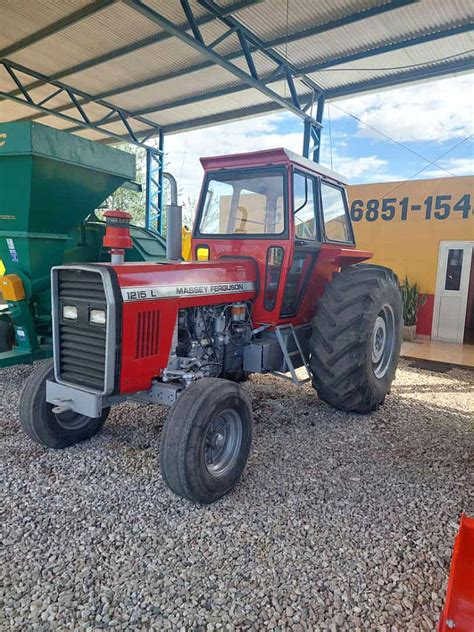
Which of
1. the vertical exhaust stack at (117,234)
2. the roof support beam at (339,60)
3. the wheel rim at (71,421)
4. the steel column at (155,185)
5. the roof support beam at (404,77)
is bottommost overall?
the wheel rim at (71,421)

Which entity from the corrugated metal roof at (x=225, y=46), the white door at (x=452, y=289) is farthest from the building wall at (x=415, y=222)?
the corrugated metal roof at (x=225, y=46)

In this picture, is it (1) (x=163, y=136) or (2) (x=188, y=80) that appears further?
(1) (x=163, y=136)

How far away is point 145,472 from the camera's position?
2963mm

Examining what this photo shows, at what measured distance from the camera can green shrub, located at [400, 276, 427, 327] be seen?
7.64 m

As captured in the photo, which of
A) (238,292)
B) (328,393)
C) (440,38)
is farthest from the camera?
(440,38)

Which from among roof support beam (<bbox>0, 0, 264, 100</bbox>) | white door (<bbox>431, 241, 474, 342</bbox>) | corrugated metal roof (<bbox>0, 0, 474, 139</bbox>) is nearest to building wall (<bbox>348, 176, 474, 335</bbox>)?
white door (<bbox>431, 241, 474, 342</bbox>)

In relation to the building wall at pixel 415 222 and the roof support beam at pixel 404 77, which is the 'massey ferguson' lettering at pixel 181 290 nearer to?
the roof support beam at pixel 404 77

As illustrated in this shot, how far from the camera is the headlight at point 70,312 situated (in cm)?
285

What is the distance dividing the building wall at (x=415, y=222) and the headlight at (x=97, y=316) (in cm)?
648

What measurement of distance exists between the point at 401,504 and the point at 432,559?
478mm

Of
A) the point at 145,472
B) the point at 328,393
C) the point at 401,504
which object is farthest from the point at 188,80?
the point at 401,504

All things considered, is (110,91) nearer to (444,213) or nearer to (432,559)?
(444,213)

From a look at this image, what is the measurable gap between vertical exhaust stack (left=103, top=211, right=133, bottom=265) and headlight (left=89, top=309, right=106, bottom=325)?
33cm

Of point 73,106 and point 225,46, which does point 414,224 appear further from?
point 73,106
